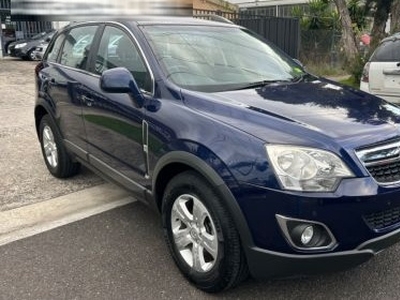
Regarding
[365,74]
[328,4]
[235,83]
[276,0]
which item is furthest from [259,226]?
[276,0]

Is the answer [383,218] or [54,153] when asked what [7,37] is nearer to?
[54,153]

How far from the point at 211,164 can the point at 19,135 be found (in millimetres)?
5203

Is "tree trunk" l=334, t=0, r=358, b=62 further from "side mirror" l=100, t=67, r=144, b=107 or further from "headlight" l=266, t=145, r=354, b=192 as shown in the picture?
"headlight" l=266, t=145, r=354, b=192

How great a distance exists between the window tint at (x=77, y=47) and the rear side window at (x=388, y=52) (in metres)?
4.33

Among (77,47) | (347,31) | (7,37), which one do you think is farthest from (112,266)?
(7,37)

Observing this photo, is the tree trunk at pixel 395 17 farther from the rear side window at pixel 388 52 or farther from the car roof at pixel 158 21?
the car roof at pixel 158 21

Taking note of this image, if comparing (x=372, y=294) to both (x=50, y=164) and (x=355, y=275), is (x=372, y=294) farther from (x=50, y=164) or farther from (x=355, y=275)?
(x=50, y=164)

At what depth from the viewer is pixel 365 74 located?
279 inches

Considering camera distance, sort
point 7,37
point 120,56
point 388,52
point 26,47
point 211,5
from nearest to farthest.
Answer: point 120,56
point 388,52
point 211,5
point 26,47
point 7,37

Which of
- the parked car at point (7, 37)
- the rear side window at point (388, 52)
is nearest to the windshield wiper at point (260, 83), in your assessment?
the rear side window at point (388, 52)

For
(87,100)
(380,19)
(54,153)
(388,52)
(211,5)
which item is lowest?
(54,153)

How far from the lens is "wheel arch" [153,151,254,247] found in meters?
2.65

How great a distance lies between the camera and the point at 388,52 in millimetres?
6875

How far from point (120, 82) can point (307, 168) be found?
1504 millimetres
